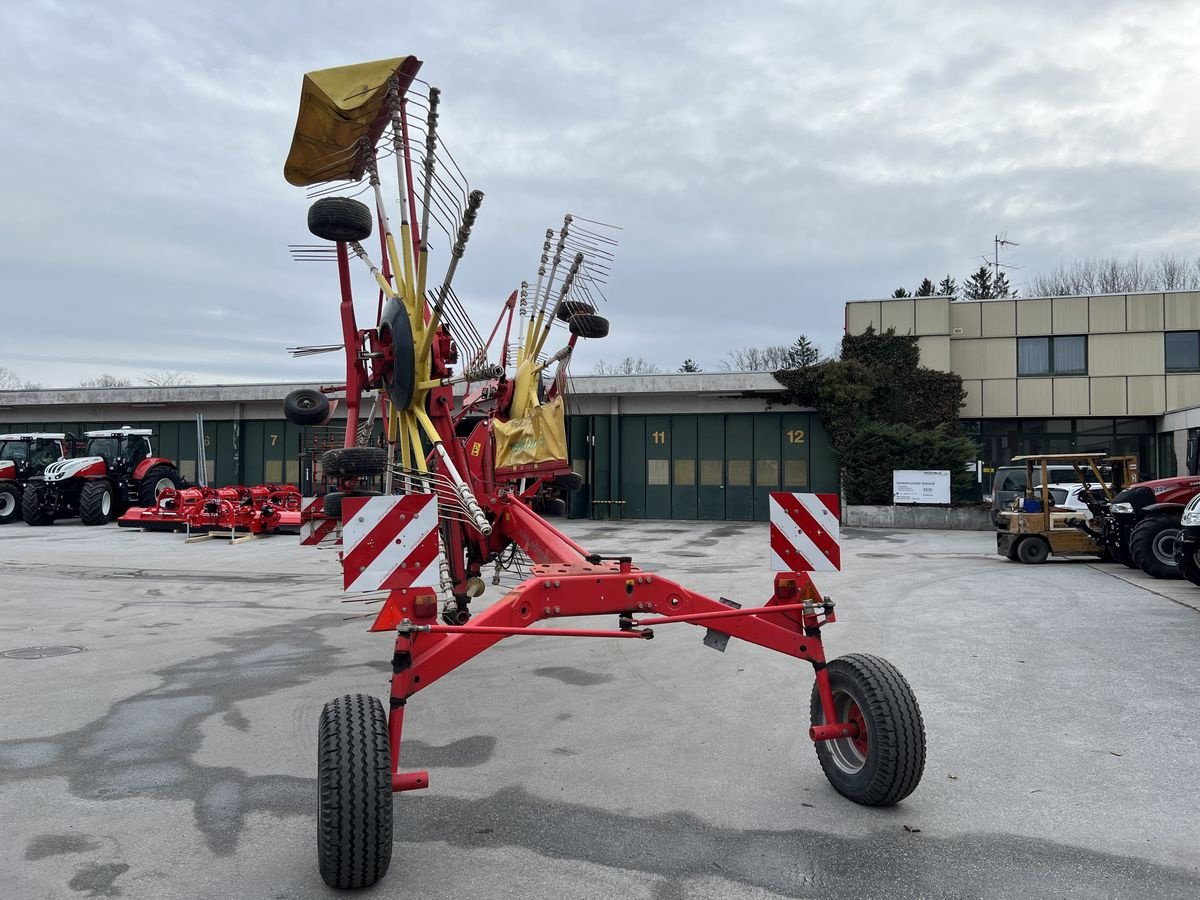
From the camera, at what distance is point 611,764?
179 inches

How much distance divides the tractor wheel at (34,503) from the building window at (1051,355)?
28.1 metres

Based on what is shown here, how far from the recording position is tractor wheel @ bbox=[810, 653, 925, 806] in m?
3.77

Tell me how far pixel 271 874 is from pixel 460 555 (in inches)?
117

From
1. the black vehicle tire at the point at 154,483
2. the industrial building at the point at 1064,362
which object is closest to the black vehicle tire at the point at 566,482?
the black vehicle tire at the point at 154,483

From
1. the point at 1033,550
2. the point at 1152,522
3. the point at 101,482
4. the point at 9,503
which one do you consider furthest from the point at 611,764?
the point at 9,503

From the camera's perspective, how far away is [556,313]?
6395 millimetres

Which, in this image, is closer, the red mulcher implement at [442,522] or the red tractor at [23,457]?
the red mulcher implement at [442,522]

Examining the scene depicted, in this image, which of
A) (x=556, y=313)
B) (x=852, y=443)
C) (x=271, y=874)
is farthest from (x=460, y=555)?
(x=852, y=443)

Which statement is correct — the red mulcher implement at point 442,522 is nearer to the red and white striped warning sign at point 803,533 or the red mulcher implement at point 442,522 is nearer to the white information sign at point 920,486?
the red and white striped warning sign at point 803,533

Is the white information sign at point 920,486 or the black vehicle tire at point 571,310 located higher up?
the black vehicle tire at point 571,310

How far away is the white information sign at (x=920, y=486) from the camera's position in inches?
904

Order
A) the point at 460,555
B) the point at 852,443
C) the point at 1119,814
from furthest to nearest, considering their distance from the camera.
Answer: the point at 852,443 < the point at 460,555 < the point at 1119,814

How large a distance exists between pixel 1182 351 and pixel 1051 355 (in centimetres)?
362

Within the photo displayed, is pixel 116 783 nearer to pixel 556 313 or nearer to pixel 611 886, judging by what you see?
pixel 611 886
